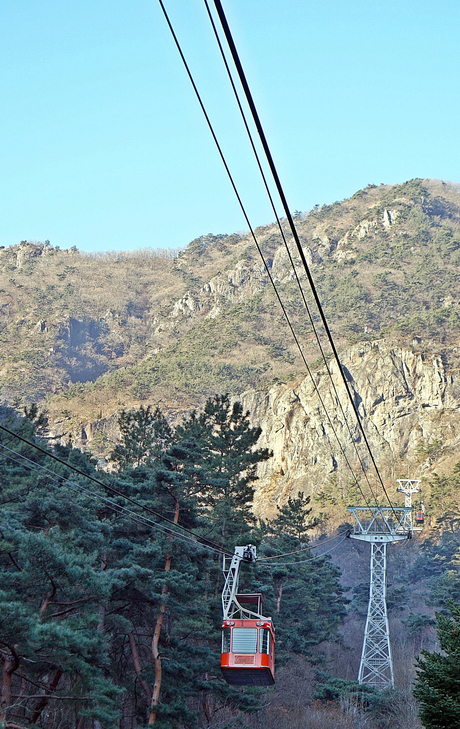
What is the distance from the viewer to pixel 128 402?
10712cm

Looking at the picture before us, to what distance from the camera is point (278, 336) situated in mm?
125062

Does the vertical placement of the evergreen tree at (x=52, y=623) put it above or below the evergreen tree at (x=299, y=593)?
below

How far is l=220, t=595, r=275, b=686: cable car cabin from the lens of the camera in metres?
19.6

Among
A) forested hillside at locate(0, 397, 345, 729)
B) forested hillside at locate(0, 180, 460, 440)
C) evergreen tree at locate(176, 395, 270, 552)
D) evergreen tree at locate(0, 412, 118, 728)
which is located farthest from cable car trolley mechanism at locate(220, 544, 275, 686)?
forested hillside at locate(0, 180, 460, 440)

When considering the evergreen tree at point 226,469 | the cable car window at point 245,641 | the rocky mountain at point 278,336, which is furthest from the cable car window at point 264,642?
the rocky mountain at point 278,336

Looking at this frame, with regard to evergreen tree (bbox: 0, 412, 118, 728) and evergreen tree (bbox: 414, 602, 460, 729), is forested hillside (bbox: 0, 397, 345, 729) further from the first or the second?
evergreen tree (bbox: 414, 602, 460, 729)

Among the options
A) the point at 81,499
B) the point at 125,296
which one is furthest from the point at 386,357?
the point at 125,296

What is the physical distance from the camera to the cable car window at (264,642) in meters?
19.8

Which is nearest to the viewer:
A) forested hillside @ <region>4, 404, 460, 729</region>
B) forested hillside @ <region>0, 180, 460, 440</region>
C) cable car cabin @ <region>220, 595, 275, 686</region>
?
forested hillside @ <region>4, 404, 460, 729</region>

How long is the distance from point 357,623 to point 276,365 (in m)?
59.2

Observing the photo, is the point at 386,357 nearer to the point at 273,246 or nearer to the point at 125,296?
the point at 273,246

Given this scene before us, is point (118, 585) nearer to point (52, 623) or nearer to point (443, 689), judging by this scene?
point (52, 623)

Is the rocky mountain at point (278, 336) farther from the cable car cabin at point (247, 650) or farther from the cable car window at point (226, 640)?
the cable car cabin at point (247, 650)

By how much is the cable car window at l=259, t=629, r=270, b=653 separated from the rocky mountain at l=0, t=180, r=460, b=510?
27.7 m
